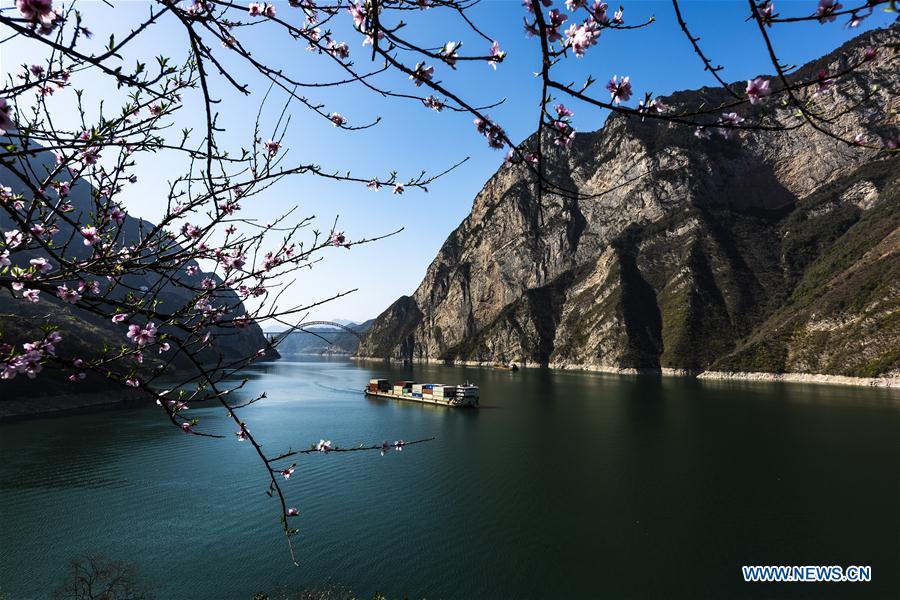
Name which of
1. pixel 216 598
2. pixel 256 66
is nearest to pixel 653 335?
pixel 216 598

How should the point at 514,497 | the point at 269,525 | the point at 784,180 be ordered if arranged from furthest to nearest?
the point at 784,180 → the point at 514,497 → the point at 269,525

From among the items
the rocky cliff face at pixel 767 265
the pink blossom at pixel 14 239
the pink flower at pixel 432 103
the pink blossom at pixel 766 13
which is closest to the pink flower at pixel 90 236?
the pink blossom at pixel 14 239

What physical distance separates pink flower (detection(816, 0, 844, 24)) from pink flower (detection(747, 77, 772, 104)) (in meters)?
0.51

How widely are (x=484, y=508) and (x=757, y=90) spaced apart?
28.7 meters

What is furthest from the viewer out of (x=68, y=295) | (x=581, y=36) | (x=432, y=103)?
(x=432, y=103)

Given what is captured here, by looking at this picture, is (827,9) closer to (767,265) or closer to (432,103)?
(432,103)

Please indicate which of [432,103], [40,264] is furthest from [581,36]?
[40,264]

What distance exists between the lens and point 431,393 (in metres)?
83.1

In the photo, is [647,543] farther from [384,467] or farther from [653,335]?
[653,335]

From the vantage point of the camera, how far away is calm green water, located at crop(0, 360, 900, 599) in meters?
20.4

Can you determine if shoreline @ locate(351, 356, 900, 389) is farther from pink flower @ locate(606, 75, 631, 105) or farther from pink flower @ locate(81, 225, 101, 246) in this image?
pink flower @ locate(81, 225, 101, 246)

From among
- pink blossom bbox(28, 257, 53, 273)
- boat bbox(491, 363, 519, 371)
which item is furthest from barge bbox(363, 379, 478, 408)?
boat bbox(491, 363, 519, 371)

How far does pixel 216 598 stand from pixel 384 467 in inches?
778

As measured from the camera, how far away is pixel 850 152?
172000mm
